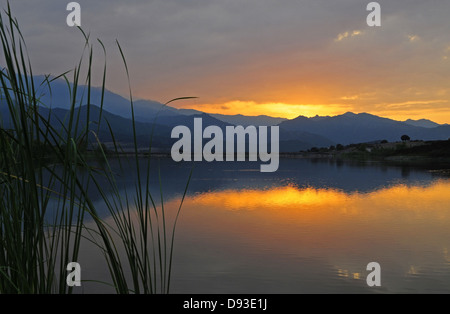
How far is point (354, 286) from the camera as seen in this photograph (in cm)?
1388

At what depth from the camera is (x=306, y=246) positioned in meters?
20.6

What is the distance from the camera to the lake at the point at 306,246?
14.5 metres

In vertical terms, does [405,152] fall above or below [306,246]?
above

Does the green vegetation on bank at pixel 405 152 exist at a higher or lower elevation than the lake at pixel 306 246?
higher

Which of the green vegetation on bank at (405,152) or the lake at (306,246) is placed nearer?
the lake at (306,246)

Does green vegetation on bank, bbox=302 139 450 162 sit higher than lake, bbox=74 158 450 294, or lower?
higher

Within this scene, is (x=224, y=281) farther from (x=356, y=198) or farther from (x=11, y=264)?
(x=356, y=198)

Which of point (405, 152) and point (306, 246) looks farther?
point (405, 152)

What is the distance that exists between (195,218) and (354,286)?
16691 mm

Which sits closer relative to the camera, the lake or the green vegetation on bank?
the lake

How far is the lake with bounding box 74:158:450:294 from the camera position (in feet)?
47.6
